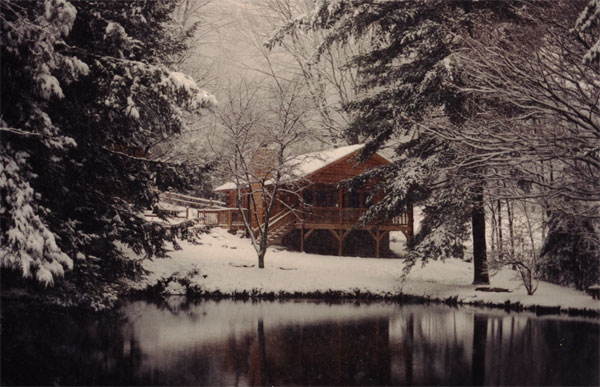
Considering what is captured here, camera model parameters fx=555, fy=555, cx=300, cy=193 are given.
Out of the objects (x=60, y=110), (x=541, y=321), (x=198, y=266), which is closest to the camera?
(x=60, y=110)

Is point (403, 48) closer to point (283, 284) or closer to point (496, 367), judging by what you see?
point (283, 284)

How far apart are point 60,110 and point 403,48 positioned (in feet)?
43.0

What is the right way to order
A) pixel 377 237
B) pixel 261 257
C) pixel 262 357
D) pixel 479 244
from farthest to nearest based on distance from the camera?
pixel 377 237 < pixel 261 257 < pixel 479 244 < pixel 262 357

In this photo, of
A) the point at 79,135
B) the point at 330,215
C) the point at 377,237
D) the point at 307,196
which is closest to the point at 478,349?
the point at 79,135

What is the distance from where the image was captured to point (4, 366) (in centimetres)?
987

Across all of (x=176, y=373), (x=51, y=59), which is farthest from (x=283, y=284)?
(x=51, y=59)

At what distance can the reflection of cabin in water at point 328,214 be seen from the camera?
29.7 m

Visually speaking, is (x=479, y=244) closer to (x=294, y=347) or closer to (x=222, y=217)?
(x=294, y=347)

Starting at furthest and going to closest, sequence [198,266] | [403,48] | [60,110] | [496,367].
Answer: [198,266]
[403,48]
[60,110]
[496,367]

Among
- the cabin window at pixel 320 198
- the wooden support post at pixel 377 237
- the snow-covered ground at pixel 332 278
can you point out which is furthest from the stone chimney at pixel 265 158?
the wooden support post at pixel 377 237

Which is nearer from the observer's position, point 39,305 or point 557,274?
point 39,305

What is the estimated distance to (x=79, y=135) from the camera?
1170cm

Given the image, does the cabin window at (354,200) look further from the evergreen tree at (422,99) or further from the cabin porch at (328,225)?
the evergreen tree at (422,99)

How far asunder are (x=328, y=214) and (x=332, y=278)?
8338 mm
